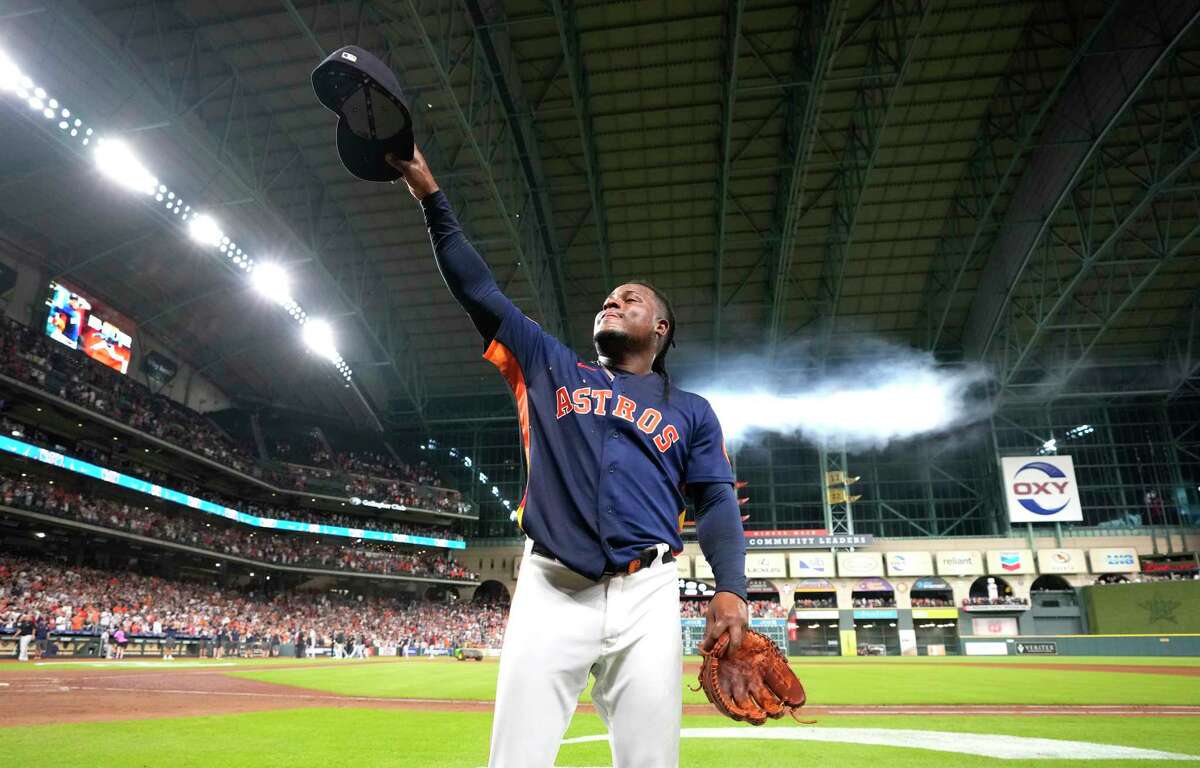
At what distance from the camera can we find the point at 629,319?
2561 mm

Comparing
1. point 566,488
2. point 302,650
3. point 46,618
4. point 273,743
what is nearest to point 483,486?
point 302,650

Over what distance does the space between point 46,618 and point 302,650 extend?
1001 cm

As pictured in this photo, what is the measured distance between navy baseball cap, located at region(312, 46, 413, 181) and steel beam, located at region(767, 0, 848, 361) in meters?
20.4

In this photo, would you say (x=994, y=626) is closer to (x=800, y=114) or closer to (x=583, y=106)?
(x=800, y=114)

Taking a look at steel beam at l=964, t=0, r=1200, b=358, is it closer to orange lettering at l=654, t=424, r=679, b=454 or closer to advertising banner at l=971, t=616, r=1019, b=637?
advertising banner at l=971, t=616, r=1019, b=637

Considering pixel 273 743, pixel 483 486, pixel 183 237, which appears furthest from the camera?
pixel 483 486

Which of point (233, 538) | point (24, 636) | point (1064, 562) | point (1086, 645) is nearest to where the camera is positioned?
point (24, 636)

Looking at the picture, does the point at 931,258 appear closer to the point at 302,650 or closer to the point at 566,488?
the point at 302,650

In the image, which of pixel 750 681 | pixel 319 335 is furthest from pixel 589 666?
pixel 319 335

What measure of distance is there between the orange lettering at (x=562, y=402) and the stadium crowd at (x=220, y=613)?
2369cm

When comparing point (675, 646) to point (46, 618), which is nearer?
point (675, 646)

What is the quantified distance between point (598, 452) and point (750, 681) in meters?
0.81

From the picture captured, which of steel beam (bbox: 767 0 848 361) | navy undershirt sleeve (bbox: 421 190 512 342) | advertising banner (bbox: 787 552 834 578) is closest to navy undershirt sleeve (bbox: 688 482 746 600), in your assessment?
navy undershirt sleeve (bbox: 421 190 512 342)

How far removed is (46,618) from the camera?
21.5 m
